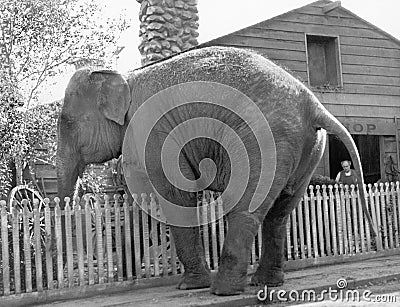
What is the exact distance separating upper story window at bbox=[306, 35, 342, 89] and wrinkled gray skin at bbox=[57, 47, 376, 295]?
7908mm

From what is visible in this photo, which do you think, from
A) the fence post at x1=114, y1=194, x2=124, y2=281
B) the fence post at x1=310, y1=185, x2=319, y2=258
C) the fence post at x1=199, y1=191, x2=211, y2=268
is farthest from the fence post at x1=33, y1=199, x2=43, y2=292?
the fence post at x1=310, y1=185, x2=319, y2=258

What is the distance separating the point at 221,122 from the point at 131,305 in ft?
7.15

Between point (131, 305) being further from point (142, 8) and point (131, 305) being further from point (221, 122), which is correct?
point (142, 8)

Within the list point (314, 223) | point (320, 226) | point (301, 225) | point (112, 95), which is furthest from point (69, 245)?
point (320, 226)

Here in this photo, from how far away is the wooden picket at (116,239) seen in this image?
7.40m

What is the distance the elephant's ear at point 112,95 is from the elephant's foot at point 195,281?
197 centimetres

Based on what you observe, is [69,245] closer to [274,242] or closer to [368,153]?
[274,242]

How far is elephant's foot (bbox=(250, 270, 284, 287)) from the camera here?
7.70 metres

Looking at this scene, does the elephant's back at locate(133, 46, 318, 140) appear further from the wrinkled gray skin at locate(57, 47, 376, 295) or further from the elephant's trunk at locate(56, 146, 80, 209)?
the elephant's trunk at locate(56, 146, 80, 209)

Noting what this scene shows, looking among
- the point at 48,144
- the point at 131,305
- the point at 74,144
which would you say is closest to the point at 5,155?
the point at 48,144

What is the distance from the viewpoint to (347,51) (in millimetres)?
15680

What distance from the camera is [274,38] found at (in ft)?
47.5

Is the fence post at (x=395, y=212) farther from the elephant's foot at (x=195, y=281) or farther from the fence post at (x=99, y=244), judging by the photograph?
the fence post at (x=99, y=244)

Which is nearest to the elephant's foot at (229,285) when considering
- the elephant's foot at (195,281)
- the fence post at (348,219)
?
the elephant's foot at (195,281)
